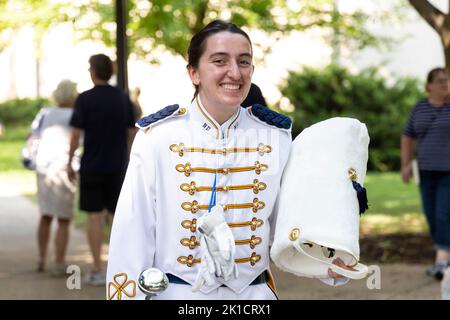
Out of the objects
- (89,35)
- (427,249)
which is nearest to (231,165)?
(427,249)

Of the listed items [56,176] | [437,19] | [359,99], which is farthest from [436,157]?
[359,99]

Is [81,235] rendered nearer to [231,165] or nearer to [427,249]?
[427,249]

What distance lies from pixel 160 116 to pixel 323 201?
2.31ft

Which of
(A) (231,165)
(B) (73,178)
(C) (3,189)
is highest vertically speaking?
(A) (231,165)

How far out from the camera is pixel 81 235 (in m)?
12.3

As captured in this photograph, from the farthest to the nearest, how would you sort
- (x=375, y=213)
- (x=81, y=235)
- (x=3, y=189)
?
(x=3, y=189) < (x=375, y=213) < (x=81, y=235)

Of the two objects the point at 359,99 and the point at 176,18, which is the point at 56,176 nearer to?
the point at 176,18

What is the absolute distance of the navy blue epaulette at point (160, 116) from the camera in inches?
137

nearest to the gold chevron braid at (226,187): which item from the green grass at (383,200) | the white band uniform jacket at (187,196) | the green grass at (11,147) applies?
the white band uniform jacket at (187,196)

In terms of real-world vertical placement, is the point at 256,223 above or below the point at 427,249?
above

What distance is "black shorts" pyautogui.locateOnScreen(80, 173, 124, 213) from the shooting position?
27.2ft

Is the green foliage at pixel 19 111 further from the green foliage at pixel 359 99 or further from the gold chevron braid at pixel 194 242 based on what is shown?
the gold chevron braid at pixel 194 242

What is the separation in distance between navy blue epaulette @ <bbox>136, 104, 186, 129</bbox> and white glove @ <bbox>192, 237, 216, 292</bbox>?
49 cm
